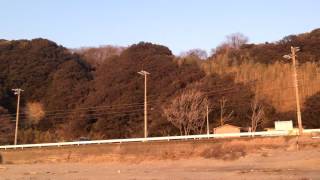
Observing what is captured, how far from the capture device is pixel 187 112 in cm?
6638

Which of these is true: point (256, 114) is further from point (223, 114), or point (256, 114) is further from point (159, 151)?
point (159, 151)

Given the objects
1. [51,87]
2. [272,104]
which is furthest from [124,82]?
[272,104]

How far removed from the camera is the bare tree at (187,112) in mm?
65812

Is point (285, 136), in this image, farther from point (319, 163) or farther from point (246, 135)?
point (319, 163)

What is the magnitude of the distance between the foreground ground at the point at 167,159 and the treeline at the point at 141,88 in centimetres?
2119

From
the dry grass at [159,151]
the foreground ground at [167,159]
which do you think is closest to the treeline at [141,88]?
the dry grass at [159,151]

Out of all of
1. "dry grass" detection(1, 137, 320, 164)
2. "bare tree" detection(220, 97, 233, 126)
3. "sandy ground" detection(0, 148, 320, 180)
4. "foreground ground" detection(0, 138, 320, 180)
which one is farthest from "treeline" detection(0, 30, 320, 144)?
"sandy ground" detection(0, 148, 320, 180)

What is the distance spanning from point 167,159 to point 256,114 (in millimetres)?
26920

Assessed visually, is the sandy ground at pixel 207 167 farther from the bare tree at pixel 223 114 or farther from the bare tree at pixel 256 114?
the bare tree at pixel 223 114

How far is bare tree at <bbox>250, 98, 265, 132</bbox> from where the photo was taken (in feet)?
211

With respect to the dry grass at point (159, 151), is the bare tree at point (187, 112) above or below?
above

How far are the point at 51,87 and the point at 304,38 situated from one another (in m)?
50.2

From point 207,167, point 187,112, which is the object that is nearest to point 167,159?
point 207,167

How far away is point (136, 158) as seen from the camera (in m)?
44.1
